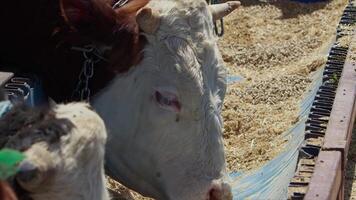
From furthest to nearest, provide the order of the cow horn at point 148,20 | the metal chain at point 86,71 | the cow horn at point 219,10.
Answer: the cow horn at point 219,10, the metal chain at point 86,71, the cow horn at point 148,20

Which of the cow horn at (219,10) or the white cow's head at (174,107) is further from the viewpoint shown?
the cow horn at (219,10)

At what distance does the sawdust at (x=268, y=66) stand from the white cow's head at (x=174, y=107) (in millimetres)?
1722

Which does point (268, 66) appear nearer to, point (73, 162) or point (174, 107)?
point (174, 107)

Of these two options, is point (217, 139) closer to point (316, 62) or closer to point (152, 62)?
point (152, 62)

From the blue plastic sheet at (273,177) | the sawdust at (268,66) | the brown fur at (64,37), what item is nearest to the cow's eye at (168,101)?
the brown fur at (64,37)

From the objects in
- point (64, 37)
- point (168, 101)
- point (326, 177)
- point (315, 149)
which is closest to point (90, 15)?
point (64, 37)

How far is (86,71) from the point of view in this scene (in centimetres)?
457

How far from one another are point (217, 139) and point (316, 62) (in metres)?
3.92

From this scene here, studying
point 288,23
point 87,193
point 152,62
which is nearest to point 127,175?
point 152,62

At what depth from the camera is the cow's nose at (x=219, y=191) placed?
4.38m

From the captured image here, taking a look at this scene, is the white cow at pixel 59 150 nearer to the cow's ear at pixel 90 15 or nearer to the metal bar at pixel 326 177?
the cow's ear at pixel 90 15

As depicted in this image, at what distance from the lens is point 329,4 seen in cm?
1128

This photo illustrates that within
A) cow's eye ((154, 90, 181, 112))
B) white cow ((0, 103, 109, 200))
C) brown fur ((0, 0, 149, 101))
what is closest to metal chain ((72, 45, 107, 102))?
brown fur ((0, 0, 149, 101))

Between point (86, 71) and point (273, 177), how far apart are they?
1673 millimetres
